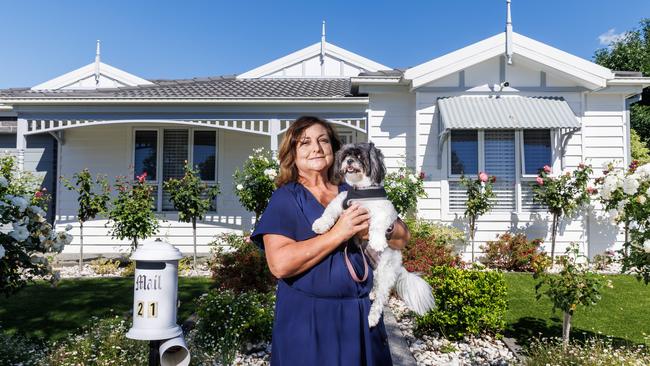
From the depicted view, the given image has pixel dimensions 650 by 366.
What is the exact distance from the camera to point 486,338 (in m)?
4.68

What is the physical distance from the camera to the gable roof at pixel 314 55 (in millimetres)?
14617

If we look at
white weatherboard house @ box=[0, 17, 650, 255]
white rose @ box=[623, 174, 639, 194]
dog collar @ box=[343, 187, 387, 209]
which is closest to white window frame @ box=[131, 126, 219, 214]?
white weatherboard house @ box=[0, 17, 650, 255]

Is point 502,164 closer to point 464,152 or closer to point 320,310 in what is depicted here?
→ point 464,152

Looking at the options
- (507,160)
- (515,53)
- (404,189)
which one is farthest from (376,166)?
(515,53)

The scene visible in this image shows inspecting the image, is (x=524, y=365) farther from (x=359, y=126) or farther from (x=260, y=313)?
(x=359, y=126)

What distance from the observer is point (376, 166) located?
1.89 metres

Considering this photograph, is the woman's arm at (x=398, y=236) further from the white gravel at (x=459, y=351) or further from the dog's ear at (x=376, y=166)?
the white gravel at (x=459, y=351)

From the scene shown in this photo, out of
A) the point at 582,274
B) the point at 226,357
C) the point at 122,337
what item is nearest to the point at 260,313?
the point at 226,357

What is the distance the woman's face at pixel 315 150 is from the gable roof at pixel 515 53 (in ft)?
25.5

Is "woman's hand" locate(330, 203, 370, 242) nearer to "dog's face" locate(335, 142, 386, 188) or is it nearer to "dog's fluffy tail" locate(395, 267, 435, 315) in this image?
"dog's face" locate(335, 142, 386, 188)

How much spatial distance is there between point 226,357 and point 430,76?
24.2 ft

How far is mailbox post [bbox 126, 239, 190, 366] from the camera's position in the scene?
93.2 inches

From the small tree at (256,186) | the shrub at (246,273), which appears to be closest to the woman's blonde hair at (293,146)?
the shrub at (246,273)

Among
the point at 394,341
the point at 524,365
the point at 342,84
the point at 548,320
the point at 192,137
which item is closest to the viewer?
the point at 524,365
